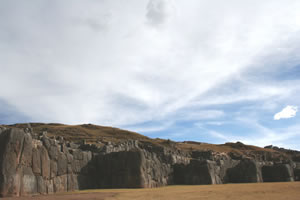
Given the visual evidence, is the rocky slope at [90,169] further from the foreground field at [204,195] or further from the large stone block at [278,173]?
the foreground field at [204,195]

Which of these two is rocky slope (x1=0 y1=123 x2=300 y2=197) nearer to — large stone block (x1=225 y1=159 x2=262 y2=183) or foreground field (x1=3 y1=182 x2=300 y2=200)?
large stone block (x1=225 y1=159 x2=262 y2=183)

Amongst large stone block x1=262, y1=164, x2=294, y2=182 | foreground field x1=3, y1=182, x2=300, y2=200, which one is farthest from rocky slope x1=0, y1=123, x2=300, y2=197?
foreground field x1=3, y1=182, x2=300, y2=200

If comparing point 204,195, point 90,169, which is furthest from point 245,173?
point 204,195

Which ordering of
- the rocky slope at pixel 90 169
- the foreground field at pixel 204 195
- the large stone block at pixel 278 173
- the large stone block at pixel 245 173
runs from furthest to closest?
the large stone block at pixel 278 173
the large stone block at pixel 245 173
the rocky slope at pixel 90 169
the foreground field at pixel 204 195

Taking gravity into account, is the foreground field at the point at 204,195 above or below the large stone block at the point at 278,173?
below

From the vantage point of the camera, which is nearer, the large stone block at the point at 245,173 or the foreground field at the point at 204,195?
the foreground field at the point at 204,195

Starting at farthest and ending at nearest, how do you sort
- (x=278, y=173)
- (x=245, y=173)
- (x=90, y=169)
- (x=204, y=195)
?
1. (x=278, y=173)
2. (x=245, y=173)
3. (x=90, y=169)
4. (x=204, y=195)

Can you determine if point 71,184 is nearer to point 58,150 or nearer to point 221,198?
point 58,150

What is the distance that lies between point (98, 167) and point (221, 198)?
11.9 m

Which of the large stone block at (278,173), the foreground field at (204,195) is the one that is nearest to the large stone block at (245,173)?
the large stone block at (278,173)

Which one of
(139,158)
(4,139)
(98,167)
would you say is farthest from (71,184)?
(4,139)

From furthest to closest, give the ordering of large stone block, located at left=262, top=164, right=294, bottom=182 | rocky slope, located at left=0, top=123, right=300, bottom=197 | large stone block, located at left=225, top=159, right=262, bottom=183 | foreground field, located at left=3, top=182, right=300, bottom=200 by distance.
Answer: large stone block, located at left=262, top=164, right=294, bottom=182 → large stone block, located at left=225, top=159, right=262, bottom=183 → rocky slope, located at left=0, top=123, right=300, bottom=197 → foreground field, located at left=3, top=182, right=300, bottom=200

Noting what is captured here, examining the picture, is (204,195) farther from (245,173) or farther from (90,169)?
(245,173)

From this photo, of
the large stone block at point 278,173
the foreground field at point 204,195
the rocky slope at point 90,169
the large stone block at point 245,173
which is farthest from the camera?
the large stone block at point 278,173
